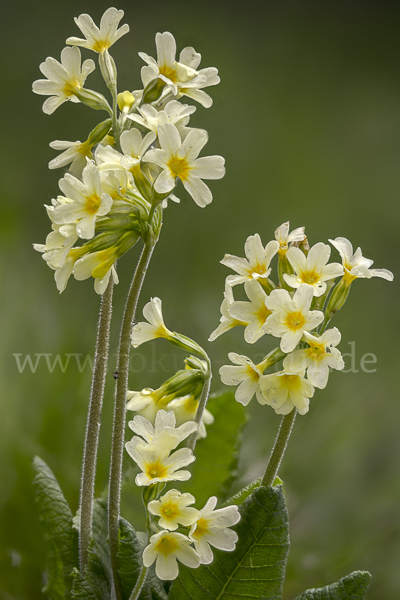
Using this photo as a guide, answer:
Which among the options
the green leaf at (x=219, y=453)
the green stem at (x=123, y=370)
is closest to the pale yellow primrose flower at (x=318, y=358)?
the green stem at (x=123, y=370)

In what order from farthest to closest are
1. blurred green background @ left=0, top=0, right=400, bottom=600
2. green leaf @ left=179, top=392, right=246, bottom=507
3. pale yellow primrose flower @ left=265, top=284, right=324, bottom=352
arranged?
1. blurred green background @ left=0, top=0, right=400, bottom=600
2. green leaf @ left=179, top=392, right=246, bottom=507
3. pale yellow primrose flower @ left=265, top=284, right=324, bottom=352

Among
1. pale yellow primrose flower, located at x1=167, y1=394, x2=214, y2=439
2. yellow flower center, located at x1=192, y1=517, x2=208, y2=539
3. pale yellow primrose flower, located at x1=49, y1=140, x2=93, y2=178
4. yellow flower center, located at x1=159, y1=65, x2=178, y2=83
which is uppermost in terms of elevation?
yellow flower center, located at x1=159, y1=65, x2=178, y2=83

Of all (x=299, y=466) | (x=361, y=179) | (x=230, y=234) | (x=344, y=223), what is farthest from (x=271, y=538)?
(x=361, y=179)

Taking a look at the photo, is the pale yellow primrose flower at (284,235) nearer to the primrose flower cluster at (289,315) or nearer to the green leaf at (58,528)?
the primrose flower cluster at (289,315)

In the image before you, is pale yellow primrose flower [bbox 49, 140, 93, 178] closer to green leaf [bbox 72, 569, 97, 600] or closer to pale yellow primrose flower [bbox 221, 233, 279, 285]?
pale yellow primrose flower [bbox 221, 233, 279, 285]

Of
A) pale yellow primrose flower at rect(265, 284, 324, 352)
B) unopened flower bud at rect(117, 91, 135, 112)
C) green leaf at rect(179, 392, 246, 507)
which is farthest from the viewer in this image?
green leaf at rect(179, 392, 246, 507)

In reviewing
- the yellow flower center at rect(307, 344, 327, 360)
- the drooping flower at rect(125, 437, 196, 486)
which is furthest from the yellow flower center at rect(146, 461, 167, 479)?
the yellow flower center at rect(307, 344, 327, 360)
